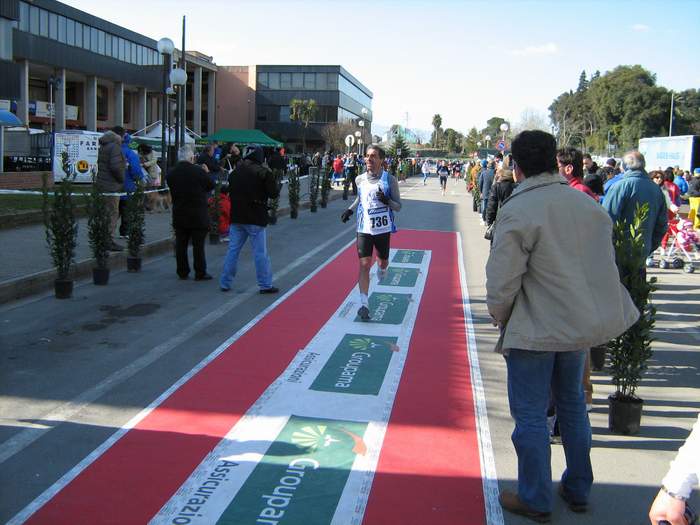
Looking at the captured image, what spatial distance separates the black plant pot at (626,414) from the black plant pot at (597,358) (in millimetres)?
1545

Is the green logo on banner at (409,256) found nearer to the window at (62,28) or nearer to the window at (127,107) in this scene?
the window at (62,28)

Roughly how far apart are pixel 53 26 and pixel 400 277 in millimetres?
46441

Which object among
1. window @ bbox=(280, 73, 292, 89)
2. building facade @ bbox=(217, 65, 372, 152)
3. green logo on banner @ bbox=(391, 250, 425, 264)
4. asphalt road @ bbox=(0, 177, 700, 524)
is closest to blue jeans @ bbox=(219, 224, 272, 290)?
asphalt road @ bbox=(0, 177, 700, 524)

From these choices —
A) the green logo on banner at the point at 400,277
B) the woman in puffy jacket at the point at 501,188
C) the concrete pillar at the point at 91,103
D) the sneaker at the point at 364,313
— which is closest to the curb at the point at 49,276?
the green logo on banner at the point at 400,277

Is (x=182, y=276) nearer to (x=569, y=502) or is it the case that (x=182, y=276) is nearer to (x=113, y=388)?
(x=113, y=388)

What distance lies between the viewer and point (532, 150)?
374 centimetres

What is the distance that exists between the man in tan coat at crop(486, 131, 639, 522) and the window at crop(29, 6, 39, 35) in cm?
5045

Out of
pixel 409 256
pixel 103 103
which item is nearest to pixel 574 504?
pixel 409 256

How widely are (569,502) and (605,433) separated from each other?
4.46 ft

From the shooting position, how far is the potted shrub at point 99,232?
990cm

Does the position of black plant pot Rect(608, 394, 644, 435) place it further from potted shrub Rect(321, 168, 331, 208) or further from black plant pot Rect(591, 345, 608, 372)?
potted shrub Rect(321, 168, 331, 208)

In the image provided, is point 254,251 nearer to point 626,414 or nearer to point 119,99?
point 626,414

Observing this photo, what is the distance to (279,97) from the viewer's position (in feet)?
296

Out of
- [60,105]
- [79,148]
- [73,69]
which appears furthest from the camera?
[73,69]
